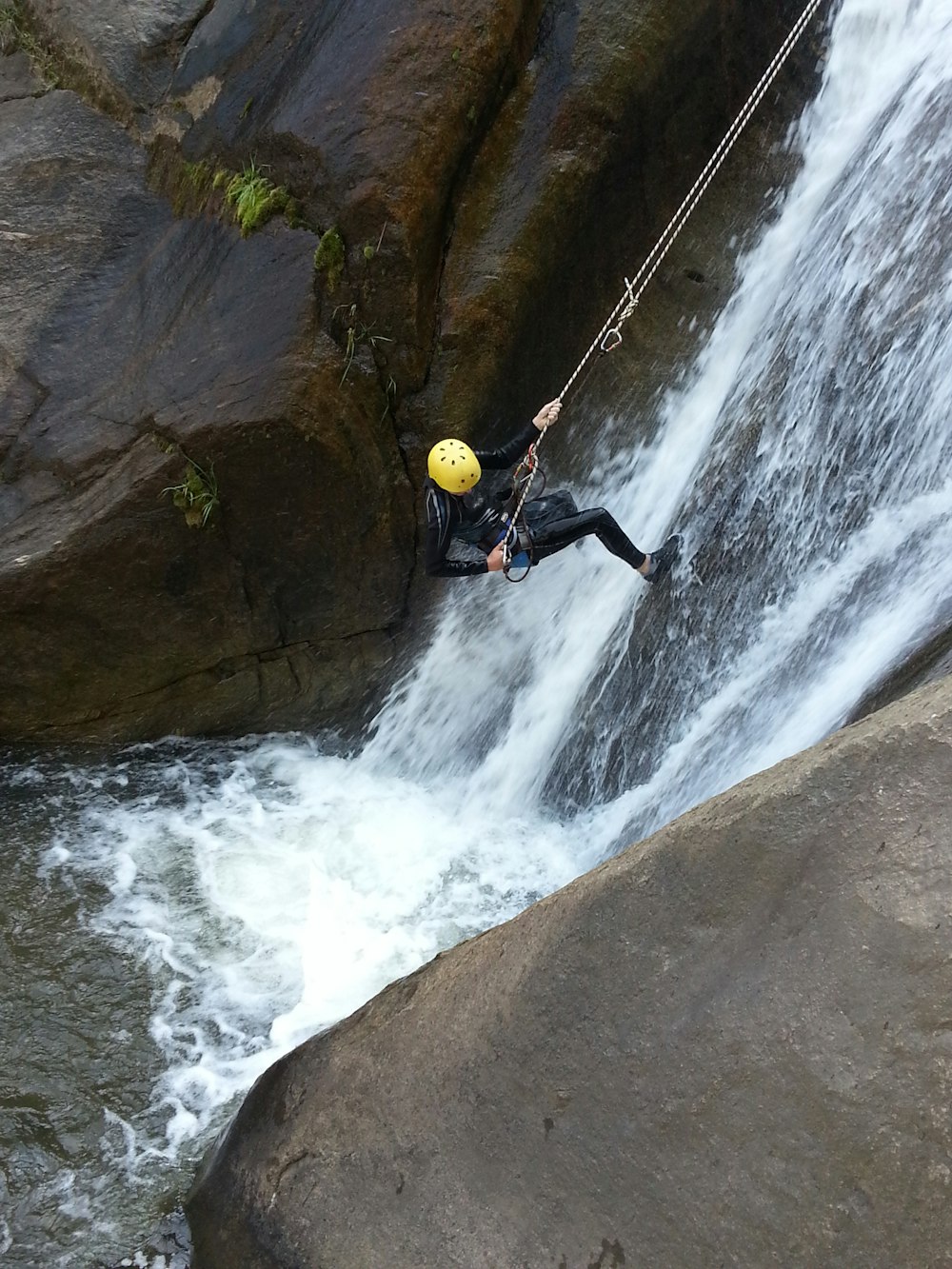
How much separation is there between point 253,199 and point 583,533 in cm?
282

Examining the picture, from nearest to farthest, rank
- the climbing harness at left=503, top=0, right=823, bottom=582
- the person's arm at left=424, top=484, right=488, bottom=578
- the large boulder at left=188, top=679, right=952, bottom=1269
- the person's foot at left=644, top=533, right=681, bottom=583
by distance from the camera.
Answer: the large boulder at left=188, top=679, right=952, bottom=1269, the person's arm at left=424, top=484, right=488, bottom=578, the person's foot at left=644, top=533, right=681, bottom=583, the climbing harness at left=503, top=0, right=823, bottom=582

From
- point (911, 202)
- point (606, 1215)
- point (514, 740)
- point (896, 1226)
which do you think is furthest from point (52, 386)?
point (896, 1226)

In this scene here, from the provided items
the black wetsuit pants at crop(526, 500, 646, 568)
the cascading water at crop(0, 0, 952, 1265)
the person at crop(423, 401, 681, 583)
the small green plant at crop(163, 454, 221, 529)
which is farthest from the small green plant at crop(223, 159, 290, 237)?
the black wetsuit pants at crop(526, 500, 646, 568)

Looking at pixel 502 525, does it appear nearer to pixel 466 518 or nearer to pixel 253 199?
pixel 466 518

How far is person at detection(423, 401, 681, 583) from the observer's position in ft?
18.6

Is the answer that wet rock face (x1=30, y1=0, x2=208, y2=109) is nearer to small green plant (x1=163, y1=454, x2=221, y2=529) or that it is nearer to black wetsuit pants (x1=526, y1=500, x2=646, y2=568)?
small green plant (x1=163, y1=454, x2=221, y2=529)

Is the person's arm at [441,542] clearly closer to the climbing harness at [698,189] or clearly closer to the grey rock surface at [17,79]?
the climbing harness at [698,189]

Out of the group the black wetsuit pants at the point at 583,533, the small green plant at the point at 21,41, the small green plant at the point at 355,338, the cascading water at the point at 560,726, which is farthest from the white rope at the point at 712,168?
the small green plant at the point at 21,41

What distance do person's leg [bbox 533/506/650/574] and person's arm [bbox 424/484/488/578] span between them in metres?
0.38

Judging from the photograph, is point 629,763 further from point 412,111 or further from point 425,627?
point 412,111

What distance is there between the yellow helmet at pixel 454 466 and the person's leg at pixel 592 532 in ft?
1.95

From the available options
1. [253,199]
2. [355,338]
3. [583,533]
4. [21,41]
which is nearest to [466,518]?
[583,533]

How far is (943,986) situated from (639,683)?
3.42 m

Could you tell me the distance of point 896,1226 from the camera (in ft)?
8.60
